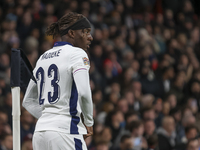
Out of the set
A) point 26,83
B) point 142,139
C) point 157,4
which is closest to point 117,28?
point 157,4

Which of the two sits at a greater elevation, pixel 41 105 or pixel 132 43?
pixel 132 43

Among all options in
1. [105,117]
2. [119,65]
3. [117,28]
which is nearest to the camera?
[105,117]

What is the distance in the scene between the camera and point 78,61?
336 cm

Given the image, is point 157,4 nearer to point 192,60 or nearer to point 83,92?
point 192,60

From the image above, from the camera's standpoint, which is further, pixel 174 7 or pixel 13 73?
pixel 174 7

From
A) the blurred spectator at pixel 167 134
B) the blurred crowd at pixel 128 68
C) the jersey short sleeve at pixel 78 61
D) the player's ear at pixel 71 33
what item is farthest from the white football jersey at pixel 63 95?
the blurred spectator at pixel 167 134

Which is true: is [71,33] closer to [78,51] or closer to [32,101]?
[78,51]

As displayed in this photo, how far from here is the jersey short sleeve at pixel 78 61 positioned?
3.34 meters

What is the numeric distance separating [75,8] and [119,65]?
185cm

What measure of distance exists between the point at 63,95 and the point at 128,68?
6810mm

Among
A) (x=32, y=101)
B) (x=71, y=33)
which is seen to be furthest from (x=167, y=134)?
(x=71, y=33)

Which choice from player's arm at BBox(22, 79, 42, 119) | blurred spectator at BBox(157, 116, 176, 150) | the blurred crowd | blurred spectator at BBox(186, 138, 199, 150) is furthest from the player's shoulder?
blurred spectator at BBox(157, 116, 176, 150)

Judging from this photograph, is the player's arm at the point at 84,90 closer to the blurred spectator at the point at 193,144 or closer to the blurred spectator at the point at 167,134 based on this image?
the blurred spectator at the point at 193,144

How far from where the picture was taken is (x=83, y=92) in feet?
10.7
